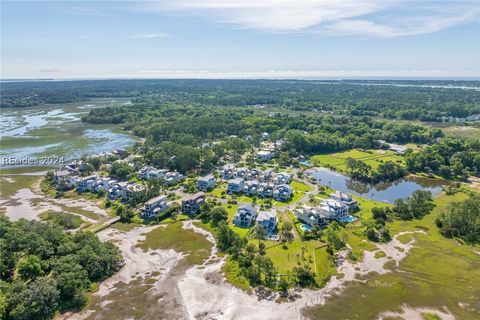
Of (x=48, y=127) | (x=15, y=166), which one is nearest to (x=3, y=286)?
(x=15, y=166)

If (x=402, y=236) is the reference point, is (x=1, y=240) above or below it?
above

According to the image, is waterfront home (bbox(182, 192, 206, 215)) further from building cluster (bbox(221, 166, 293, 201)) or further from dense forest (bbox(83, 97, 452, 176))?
dense forest (bbox(83, 97, 452, 176))

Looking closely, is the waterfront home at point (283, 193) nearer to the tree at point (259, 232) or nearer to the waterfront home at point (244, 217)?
the waterfront home at point (244, 217)

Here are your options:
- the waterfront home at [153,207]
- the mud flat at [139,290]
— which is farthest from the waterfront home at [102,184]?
the mud flat at [139,290]

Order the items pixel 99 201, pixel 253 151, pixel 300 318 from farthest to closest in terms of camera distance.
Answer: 1. pixel 253 151
2. pixel 99 201
3. pixel 300 318

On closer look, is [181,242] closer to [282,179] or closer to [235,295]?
[235,295]

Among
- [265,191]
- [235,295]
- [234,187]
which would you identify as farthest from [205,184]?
[235,295]

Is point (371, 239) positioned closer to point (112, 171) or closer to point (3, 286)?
point (3, 286)
